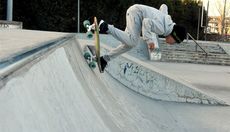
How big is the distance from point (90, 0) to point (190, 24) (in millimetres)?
15531

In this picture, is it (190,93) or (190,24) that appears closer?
(190,93)

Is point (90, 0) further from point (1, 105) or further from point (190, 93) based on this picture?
point (1, 105)

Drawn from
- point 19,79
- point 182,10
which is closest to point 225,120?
point 19,79

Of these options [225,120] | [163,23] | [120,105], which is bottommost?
[225,120]

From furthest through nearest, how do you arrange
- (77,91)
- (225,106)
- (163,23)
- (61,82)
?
(225,106) → (163,23) → (77,91) → (61,82)

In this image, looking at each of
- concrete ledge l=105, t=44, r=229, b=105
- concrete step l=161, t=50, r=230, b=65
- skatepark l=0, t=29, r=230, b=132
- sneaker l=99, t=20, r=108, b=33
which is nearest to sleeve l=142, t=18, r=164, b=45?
sneaker l=99, t=20, r=108, b=33

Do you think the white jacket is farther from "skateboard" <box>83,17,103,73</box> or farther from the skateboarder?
"skateboard" <box>83,17,103,73</box>

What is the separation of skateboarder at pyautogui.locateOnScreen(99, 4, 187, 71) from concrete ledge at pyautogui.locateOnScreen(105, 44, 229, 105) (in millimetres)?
1657

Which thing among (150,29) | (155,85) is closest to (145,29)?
(150,29)

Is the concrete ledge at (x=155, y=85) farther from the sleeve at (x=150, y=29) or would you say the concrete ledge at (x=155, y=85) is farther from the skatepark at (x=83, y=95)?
the sleeve at (x=150, y=29)

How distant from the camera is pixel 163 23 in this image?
5922 millimetres

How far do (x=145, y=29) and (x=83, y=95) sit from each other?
2.48 metres

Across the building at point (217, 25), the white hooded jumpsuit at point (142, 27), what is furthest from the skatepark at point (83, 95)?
the building at point (217, 25)

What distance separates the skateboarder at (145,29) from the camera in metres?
5.71
